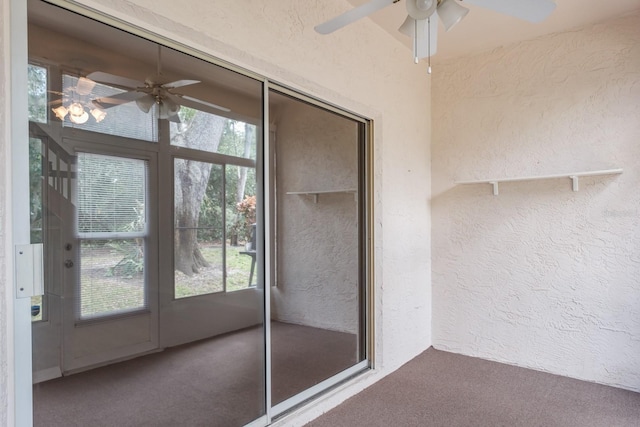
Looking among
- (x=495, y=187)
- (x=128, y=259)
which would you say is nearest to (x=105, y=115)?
(x=128, y=259)

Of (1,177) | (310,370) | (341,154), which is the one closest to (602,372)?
(310,370)

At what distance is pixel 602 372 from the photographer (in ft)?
9.27

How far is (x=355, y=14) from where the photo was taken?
1.65 metres

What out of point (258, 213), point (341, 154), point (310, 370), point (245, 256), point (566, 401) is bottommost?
point (566, 401)

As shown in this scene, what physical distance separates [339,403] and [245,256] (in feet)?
4.21

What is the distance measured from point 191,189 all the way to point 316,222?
1233mm

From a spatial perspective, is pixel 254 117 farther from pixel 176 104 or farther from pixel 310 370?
pixel 310 370

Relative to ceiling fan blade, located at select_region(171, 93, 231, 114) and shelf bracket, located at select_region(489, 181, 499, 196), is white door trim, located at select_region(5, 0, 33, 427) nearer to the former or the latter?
ceiling fan blade, located at select_region(171, 93, 231, 114)

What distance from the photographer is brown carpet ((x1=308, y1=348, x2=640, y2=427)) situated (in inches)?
90.5

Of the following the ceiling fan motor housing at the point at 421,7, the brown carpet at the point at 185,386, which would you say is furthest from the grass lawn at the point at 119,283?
the ceiling fan motor housing at the point at 421,7

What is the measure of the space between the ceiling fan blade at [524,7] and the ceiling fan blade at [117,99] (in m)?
1.41

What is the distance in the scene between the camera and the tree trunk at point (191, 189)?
1701 mm

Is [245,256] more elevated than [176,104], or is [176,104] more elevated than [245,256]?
[176,104]

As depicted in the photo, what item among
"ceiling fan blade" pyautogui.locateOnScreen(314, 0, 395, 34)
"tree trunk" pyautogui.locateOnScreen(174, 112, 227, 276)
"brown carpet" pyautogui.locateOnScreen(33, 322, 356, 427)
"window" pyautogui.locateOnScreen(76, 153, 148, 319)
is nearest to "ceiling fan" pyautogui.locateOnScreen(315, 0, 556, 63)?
"ceiling fan blade" pyautogui.locateOnScreen(314, 0, 395, 34)
